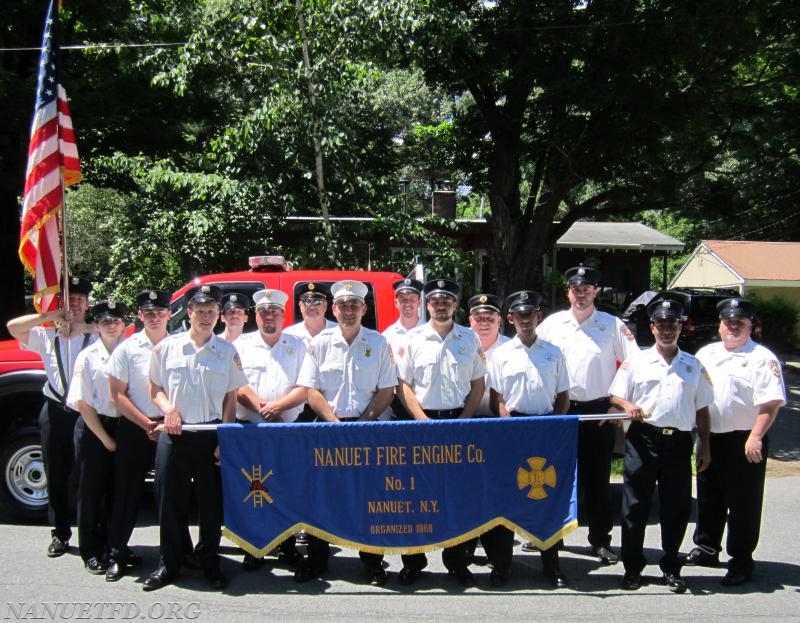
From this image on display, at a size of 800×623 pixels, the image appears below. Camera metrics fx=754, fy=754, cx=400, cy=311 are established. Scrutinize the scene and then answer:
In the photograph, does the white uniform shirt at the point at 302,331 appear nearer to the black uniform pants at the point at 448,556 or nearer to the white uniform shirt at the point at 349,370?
the white uniform shirt at the point at 349,370

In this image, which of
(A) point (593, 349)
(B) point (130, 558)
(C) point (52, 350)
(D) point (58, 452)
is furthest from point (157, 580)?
(A) point (593, 349)

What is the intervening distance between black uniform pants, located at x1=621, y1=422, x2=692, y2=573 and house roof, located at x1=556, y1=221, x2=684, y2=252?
18.9m

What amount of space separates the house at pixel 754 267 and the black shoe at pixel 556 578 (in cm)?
2377

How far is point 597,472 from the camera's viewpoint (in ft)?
18.6

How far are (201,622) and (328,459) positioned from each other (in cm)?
127

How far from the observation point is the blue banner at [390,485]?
512cm

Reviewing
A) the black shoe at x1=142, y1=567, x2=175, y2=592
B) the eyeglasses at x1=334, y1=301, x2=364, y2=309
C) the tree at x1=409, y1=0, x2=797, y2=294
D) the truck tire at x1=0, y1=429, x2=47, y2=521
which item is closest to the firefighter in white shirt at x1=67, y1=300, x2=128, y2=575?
the black shoe at x1=142, y1=567, x2=175, y2=592

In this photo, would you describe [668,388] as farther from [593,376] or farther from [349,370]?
[349,370]

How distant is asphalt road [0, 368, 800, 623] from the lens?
463 cm

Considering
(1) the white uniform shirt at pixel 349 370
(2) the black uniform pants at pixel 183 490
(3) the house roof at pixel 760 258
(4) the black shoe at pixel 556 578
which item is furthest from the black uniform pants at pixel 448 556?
(3) the house roof at pixel 760 258

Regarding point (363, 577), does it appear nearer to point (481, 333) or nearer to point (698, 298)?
point (481, 333)

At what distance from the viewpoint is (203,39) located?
10.3 meters

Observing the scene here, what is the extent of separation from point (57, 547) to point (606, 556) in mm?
4097

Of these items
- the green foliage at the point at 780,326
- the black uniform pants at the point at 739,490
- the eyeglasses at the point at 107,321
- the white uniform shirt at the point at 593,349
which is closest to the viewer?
the black uniform pants at the point at 739,490
